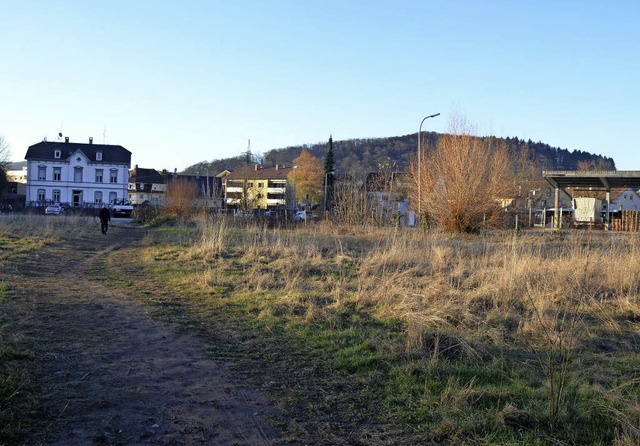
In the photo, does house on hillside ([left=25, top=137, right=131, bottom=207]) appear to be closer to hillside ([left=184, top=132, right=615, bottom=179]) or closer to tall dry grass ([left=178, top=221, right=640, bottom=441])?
hillside ([left=184, top=132, right=615, bottom=179])

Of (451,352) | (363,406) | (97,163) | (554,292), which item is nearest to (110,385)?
(363,406)

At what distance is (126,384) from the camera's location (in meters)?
5.26

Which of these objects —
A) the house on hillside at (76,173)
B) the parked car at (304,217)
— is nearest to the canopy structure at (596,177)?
the parked car at (304,217)

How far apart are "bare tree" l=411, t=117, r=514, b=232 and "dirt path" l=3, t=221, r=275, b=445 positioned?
22221 mm

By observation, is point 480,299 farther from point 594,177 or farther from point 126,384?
point 594,177

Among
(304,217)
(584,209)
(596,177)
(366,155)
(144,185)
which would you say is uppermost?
(366,155)

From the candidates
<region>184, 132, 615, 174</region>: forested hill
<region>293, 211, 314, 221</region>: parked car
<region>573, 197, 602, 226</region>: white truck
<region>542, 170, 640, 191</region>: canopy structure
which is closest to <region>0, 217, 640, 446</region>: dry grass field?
<region>293, 211, 314, 221</region>: parked car

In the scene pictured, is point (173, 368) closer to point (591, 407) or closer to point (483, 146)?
point (591, 407)

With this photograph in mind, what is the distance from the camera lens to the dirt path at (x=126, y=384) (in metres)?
4.18

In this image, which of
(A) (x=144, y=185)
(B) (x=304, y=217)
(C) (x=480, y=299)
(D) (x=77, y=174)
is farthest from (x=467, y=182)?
(A) (x=144, y=185)

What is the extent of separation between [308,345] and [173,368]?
1.79 m

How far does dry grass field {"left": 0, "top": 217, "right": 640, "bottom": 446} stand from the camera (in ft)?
14.5

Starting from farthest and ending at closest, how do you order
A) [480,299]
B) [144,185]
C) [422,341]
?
[144,185] < [480,299] < [422,341]

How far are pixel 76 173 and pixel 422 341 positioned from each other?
73376mm
